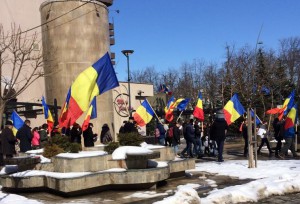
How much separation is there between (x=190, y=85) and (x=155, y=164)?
56.5m

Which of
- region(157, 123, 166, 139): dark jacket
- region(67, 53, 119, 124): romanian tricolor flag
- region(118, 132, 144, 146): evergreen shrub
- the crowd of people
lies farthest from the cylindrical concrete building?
region(118, 132, 144, 146): evergreen shrub

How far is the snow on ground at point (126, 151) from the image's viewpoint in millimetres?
10336

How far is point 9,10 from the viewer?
32.4m

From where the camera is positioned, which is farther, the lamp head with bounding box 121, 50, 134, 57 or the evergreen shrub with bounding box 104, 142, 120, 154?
the lamp head with bounding box 121, 50, 134, 57

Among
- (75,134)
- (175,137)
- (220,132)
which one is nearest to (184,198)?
(75,134)

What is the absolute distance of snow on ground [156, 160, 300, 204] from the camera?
27.7ft

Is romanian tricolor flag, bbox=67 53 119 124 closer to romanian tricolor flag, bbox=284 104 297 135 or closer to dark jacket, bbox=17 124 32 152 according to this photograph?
dark jacket, bbox=17 124 32 152

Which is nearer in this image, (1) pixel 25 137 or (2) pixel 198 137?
(1) pixel 25 137

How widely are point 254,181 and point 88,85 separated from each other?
189 inches

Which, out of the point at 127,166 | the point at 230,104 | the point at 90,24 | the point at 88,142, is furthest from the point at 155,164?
the point at 90,24

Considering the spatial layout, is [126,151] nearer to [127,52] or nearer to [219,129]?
[219,129]

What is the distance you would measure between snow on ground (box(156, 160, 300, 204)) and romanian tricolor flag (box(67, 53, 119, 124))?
3.75 meters

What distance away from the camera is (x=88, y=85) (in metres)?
11.3

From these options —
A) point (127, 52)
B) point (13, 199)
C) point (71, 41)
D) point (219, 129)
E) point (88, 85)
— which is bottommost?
point (13, 199)
